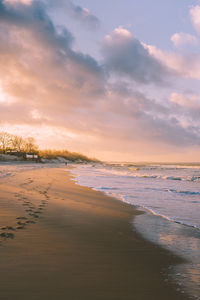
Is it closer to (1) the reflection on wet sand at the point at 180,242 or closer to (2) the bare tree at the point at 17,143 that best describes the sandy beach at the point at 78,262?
(1) the reflection on wet sand at the point at 180,242

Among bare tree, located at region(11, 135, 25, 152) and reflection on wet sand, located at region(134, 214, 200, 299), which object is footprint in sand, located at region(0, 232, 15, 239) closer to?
reflection on wet sand, located at region(134, 214, 200, 299)

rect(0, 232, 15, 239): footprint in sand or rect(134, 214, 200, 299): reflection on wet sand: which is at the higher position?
rect(0, 232, 15, 239): footprint in sand

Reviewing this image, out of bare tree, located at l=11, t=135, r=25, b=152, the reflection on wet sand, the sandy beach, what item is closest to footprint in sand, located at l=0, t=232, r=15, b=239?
the sandy beach

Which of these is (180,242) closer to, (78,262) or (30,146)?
(78,262)

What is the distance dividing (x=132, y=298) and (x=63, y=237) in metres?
2.67

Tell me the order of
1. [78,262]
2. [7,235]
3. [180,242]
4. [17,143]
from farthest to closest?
[17,143] → [180,242] → [7,235] → [78,262]

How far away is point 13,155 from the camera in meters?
101

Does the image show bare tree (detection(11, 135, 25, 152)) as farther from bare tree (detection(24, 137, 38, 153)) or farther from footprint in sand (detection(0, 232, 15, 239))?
footprint in sand (detection(0, 232, 15, 239))

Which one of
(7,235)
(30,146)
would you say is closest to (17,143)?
(30,146)

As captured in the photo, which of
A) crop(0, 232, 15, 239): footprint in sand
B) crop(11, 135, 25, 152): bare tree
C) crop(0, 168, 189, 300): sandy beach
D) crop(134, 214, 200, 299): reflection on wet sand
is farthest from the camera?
crop(11, 135, 25, 152): bare tree

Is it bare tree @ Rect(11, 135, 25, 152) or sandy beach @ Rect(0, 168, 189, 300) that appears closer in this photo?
sandy beach @ Rect(0, 168, 189, 300)

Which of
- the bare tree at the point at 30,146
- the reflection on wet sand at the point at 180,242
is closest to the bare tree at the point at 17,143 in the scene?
the bare tree at the point at 30,146

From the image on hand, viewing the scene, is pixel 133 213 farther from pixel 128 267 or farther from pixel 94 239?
pixel 128 267

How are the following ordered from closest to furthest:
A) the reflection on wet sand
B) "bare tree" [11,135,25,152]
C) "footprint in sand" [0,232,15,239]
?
the reflection on wet sand
"footprint in sand" [0,232,15,239]
"bare tree" [11,135,25,152]
